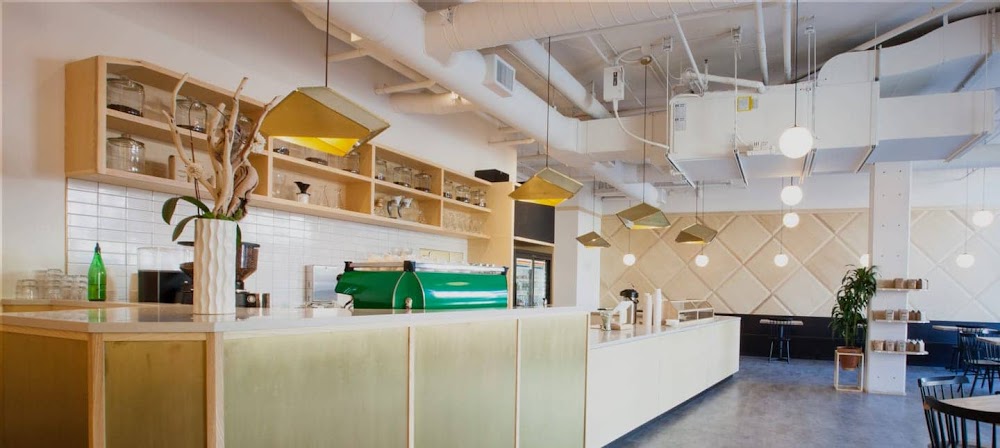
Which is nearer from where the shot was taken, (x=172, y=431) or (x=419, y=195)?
(x=172, y=431)

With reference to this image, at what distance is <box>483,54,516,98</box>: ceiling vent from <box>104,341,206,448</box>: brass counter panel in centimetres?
365

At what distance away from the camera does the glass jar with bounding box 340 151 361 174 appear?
546 centimetres

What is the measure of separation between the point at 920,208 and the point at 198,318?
1256 cm

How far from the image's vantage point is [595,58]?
21.2 feet

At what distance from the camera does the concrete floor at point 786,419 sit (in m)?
5.30

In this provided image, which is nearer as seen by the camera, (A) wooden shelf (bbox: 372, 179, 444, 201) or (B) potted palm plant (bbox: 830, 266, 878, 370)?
(A) wooden shelf (bbox: 372, 179, 444, 201)

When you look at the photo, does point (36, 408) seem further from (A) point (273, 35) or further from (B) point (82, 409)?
(A) point (273, 35)

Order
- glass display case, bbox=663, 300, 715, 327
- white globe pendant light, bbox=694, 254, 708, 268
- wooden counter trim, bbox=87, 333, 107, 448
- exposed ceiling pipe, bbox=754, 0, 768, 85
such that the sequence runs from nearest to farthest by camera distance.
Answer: wooden counter trim, bbox=87, 333, 107, 448 < exposed ceiling pipe, bbox=754, 0, 768, 85 < glass display case, bbox=663, 300, 715, 327 < white globe pendant light, bbox=694, 254, 708, 268

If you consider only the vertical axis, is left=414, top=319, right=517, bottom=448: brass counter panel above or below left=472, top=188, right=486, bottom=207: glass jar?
below

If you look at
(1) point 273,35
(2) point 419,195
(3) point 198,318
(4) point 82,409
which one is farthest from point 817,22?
(4) point 82,409

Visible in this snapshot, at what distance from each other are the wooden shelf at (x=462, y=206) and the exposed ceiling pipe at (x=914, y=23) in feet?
14.3

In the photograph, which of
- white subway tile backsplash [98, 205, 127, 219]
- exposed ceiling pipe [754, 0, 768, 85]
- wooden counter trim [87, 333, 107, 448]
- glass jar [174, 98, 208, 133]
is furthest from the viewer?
exposed ceiling pipe [754, 0, 768, 85]

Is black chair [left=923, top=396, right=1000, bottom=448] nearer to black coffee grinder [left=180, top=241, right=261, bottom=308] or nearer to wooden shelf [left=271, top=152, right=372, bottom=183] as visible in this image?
black coffee grinder [left=180, top=241, right=261, bottom=308]

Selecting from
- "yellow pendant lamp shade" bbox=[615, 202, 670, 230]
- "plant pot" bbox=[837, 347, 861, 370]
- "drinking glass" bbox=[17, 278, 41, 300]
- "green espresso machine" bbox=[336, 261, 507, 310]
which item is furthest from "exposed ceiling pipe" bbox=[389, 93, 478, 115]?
"plant pot" bbox=[837, 347, 861, 370]
